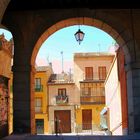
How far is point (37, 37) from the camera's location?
11367mm

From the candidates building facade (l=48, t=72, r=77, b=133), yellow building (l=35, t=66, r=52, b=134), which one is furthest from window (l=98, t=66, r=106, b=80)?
yellow building (l=35, t=66, r=52, b=134)

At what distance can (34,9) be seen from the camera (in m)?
11.4

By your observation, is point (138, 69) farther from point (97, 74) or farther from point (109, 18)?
point (97, 74)

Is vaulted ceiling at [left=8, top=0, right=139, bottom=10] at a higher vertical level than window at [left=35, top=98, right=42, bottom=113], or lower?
higher

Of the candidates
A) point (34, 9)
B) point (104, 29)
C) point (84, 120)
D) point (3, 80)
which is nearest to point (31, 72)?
point (3, 80)

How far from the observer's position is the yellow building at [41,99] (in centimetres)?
4418

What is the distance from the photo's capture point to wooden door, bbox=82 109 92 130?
141ft

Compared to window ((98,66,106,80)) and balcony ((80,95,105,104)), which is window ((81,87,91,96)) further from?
window ((98,66,106,80))

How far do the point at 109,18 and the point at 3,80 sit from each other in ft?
12.6

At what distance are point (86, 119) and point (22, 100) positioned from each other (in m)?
33.0

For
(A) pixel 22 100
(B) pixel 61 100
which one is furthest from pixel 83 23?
(B) pixel 61 100

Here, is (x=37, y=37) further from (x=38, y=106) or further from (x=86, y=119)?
(x=38, y=106)

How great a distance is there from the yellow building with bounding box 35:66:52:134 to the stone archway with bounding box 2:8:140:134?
32609 millimetres

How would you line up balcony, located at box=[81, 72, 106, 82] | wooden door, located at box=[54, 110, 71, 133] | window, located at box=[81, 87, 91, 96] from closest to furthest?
wooden door, located at box=[54, 110, 71, 133], window, located at box=[81, 87, 91, 96], balcony, located at box=[81, 72, 106, 82]
